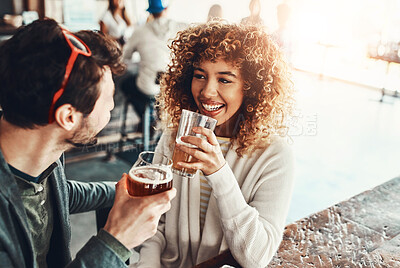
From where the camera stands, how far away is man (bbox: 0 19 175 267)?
89 centimetres

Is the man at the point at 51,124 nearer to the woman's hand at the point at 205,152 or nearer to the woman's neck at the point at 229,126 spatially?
the woman's hand at the point at 205,152

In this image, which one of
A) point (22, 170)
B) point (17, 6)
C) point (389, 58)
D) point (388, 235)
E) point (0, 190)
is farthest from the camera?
point (389, 58)

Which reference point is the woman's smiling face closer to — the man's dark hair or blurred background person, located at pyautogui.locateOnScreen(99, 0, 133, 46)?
the man's dark hair

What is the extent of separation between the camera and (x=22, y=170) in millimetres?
1021

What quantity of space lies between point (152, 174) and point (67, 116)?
0.28 meters

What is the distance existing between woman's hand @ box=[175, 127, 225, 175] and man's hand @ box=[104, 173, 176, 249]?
0.16 meters

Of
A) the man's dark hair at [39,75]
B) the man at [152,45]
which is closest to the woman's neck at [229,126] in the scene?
the man's dark hair at [39,75]

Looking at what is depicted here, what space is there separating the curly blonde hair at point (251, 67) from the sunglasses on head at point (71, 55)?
52 cm

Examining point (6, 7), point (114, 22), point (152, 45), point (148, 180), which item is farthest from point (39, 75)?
point (6, 7)

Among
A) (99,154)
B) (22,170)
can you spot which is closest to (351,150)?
(99,154)

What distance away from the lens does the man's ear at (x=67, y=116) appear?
3.08 ft

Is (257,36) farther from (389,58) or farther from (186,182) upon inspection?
(389,58)

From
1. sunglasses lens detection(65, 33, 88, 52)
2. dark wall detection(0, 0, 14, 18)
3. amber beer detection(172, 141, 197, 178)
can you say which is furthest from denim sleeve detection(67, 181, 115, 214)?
dark wall detection(0, 0, 14, 18)

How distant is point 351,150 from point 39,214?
4832 millimetres
